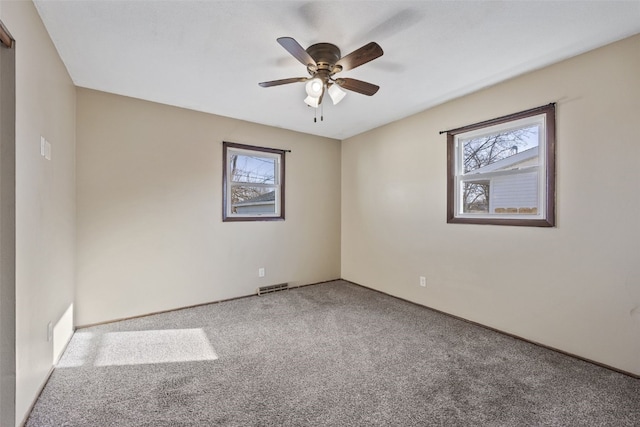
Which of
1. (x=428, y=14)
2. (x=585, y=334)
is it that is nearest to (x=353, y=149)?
(x=428, y=14)

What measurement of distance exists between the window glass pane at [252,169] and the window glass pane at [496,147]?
2.62 meters

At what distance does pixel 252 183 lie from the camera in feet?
13.7

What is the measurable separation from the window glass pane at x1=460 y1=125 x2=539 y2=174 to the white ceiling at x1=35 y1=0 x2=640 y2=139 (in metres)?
0.54

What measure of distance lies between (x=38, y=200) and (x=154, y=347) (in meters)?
1.49

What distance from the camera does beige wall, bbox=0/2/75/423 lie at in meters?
1.61

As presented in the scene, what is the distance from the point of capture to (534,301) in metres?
2.63

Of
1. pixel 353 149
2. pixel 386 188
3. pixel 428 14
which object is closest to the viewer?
pixel 428 14

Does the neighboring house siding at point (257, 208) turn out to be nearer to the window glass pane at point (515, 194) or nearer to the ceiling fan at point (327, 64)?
the ceiling fan at point (327, 64)

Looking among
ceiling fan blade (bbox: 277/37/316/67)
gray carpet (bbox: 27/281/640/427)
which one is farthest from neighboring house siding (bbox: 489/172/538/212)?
ceiling fan blade (bbox: 277/37/316/67)

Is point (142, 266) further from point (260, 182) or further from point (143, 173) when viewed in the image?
point (260, 182)

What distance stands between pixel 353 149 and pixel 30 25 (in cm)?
383

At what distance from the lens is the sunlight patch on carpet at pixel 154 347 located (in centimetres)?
235

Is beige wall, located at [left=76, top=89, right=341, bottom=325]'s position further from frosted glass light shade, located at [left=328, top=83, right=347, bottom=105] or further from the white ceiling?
frosted glass light shade, located at [left=328, top=83, right=347, bottom=105]

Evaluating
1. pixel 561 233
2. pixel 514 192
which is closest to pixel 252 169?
pixel 514 192
